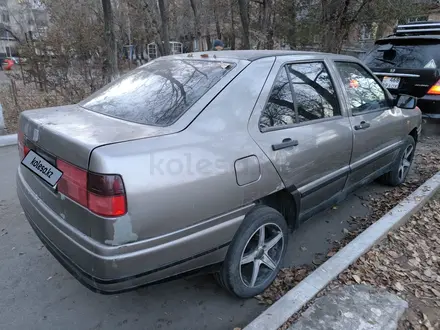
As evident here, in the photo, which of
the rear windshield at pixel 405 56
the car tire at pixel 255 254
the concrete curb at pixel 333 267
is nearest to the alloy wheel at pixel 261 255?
the car tire at pixel 255 254

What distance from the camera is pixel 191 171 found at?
191 centimetres

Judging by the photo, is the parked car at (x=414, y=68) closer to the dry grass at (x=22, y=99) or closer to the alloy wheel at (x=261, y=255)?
the alloy wheel at (x=261, y=255)

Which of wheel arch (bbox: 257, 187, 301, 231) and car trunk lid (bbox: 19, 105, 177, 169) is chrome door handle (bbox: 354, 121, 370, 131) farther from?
car trunk lid (bbox: 19, 105, 177, 169)

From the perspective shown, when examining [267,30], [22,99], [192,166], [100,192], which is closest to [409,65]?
[192,166]

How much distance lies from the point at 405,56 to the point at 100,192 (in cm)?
626

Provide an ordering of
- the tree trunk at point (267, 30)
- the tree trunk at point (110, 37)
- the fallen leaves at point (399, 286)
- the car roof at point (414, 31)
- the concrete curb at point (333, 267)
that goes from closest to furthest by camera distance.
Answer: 1. the concrete curb at point (333, 267)
2. the fallen leaves at point (399, 286)
3. the car roof at point (414, 31)
4. the tree trunk at point (110, 37)
5. the tree trunk at point (267, 30)

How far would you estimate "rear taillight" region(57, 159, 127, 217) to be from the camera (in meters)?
1.69

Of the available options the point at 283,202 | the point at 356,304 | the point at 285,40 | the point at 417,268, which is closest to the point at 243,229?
the point at 283,202

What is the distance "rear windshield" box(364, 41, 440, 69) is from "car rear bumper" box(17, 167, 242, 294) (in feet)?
17.7

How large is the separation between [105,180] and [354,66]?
2.86m

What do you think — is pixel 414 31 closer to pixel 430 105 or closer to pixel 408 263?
pixel 430 105

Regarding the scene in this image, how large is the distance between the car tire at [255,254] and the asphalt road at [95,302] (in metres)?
0.17

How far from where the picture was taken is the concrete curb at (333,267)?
214 centimetres

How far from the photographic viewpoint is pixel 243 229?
7.47ft
